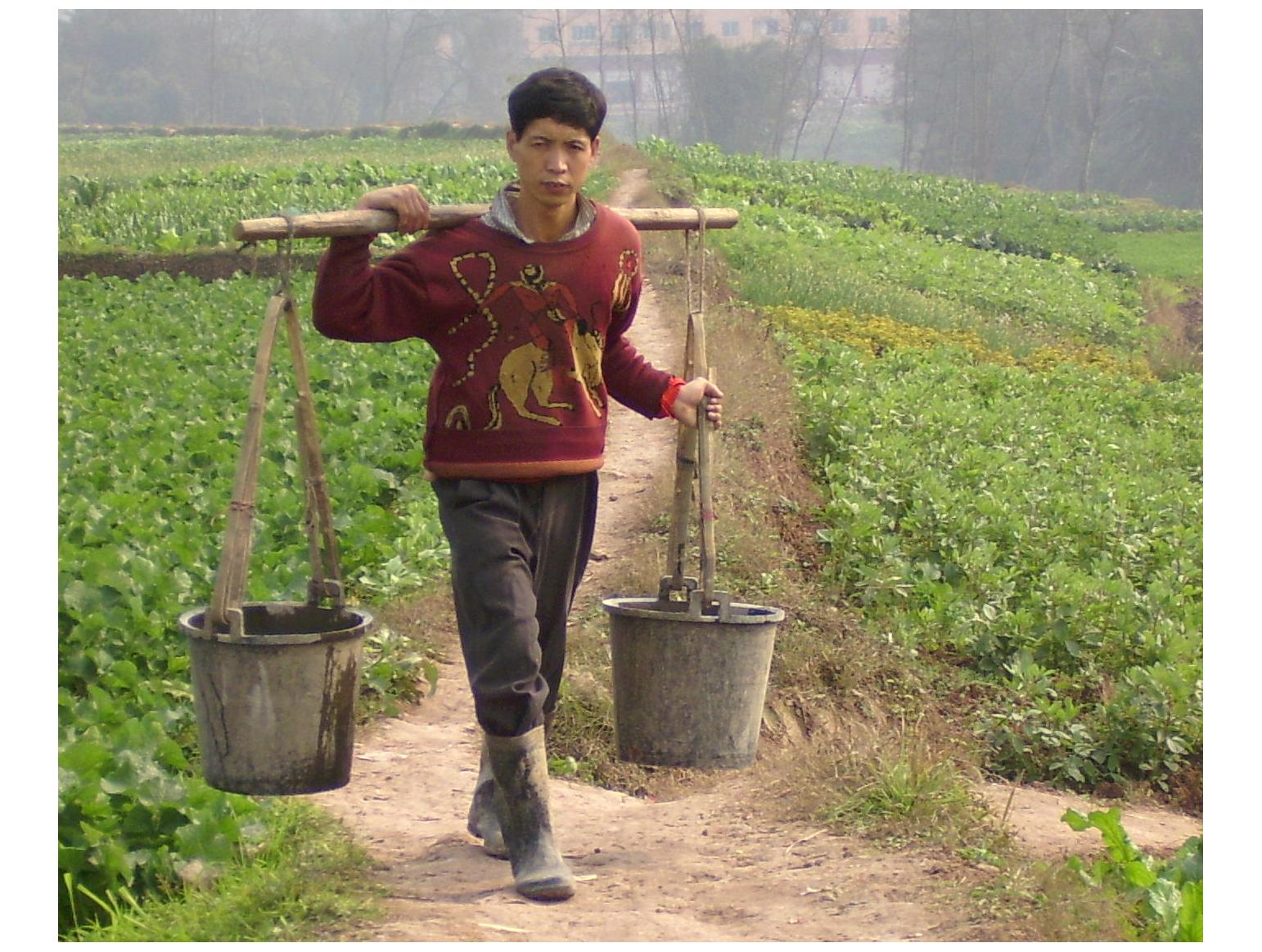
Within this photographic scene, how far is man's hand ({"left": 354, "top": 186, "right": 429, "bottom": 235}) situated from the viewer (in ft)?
12.6

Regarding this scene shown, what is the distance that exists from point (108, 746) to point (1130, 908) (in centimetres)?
274

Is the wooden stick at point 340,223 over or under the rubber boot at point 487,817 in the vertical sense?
over

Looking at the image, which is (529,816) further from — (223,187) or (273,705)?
(223,187)

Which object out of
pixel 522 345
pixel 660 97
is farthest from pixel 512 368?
pixel 660 97

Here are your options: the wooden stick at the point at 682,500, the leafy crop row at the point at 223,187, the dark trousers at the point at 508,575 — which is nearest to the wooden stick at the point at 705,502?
the wooden stick at the point at 682,500

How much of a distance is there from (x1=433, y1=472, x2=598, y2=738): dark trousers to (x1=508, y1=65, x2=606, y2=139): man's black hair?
87cm

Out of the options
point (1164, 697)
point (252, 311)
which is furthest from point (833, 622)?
point (252, 311)

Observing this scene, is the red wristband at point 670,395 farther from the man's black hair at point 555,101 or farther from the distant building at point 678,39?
the distant building at point 678,39

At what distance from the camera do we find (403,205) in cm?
384

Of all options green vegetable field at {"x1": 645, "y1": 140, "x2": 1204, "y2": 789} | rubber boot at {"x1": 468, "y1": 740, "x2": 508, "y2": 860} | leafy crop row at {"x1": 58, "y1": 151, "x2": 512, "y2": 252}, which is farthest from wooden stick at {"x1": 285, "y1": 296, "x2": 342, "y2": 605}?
leafy crop row at {"x1": 58, "y1": 151, "x2": 512, "y2": 252}

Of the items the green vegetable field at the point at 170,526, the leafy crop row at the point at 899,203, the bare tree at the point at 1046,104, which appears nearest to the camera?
the green vegetable field at the point at 170,526

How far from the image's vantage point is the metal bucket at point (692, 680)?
4.23 meters

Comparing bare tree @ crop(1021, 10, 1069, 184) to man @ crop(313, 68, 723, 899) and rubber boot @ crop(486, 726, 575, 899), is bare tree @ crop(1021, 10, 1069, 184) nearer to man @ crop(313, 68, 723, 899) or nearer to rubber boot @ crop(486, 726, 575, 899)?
man @ crop(313, 68, 723, 899)

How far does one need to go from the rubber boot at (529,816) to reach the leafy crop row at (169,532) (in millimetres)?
739
